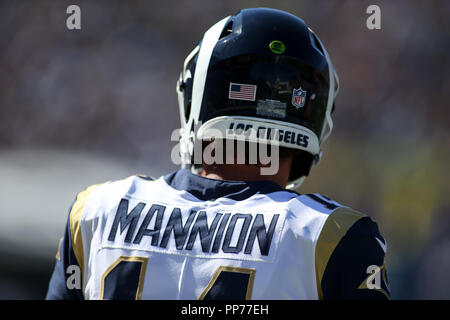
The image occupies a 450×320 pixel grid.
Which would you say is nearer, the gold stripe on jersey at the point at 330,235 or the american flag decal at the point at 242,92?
the gold stripe on jersey at the point at 330,235

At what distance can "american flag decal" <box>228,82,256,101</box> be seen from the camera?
1706 mm

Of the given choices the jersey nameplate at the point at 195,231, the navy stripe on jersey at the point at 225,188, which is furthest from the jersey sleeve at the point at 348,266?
the navy stripe on jersey at the point at 225,188

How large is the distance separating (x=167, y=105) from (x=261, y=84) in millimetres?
3838

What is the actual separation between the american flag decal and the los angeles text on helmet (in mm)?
88

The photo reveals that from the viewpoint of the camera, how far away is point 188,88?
1.90m

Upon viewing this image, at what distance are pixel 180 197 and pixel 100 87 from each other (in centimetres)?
415

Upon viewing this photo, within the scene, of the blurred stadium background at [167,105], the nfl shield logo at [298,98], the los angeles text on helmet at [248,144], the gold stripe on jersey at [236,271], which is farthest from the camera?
the blurred stadium background at [167,105]

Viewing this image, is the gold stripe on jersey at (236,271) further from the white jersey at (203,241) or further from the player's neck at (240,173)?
the player's neck at (240,173)

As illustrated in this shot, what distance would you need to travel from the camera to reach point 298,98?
1.75 meters

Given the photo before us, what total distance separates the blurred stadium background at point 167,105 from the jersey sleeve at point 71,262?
327 cm

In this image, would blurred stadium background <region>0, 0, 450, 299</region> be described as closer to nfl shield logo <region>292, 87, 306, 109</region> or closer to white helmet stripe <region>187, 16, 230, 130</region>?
white helmet stripe <region>187, 16, 230, 130</region>

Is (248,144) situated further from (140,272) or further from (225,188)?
(140,272)

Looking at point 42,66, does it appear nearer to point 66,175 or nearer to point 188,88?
point 66,175

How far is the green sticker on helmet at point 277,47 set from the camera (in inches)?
68.7
